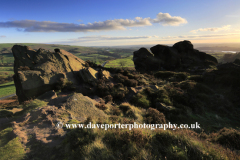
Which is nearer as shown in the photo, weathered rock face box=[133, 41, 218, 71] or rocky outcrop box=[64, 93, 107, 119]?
rocky outcrop box=[64, 93, 107, 119]

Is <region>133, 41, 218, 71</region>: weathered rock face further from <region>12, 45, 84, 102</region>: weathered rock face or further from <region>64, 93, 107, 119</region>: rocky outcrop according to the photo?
<region>64, 93, 107, 119</region>: rocky outcrop

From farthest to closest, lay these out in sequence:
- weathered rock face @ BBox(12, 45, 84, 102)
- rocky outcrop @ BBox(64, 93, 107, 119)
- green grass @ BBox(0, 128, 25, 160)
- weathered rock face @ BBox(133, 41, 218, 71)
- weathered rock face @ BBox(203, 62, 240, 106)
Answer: weathered rock face @ BBox(133, 41, 218, 71)
weathered rock face @ BBox(203, 62, 240, 106)
weathered rock face @ BBox(12, 45, 84, 102)
rocky outcrop @ BBox(64, 93, 107, 119)
green grass @ BBox(0, 128, 25, 160)

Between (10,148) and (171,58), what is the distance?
130ft

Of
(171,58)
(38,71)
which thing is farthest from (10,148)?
(171,58)

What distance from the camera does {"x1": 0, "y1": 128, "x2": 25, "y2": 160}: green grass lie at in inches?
174

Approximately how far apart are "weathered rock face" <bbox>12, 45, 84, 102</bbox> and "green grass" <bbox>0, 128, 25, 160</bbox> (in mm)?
8061

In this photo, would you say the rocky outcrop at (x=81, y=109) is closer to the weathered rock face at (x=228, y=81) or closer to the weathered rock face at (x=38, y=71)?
the weathered rock face at (x=38, y=71)

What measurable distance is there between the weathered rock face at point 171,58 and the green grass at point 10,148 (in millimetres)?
34184


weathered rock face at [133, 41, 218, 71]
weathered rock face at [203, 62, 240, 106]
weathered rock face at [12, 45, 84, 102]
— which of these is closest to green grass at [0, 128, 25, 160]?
weathered rock face at [12, 45, 84, 102]

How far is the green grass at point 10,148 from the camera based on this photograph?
4418 mm

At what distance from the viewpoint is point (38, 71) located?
43.7 feet

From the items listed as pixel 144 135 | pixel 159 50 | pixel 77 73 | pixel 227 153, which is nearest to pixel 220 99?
pixel 227 153

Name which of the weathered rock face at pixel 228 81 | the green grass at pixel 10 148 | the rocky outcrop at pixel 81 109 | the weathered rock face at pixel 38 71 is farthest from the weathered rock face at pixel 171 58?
the green grass at pixel 10 148

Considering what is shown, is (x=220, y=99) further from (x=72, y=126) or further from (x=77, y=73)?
(x=77, y=73)
